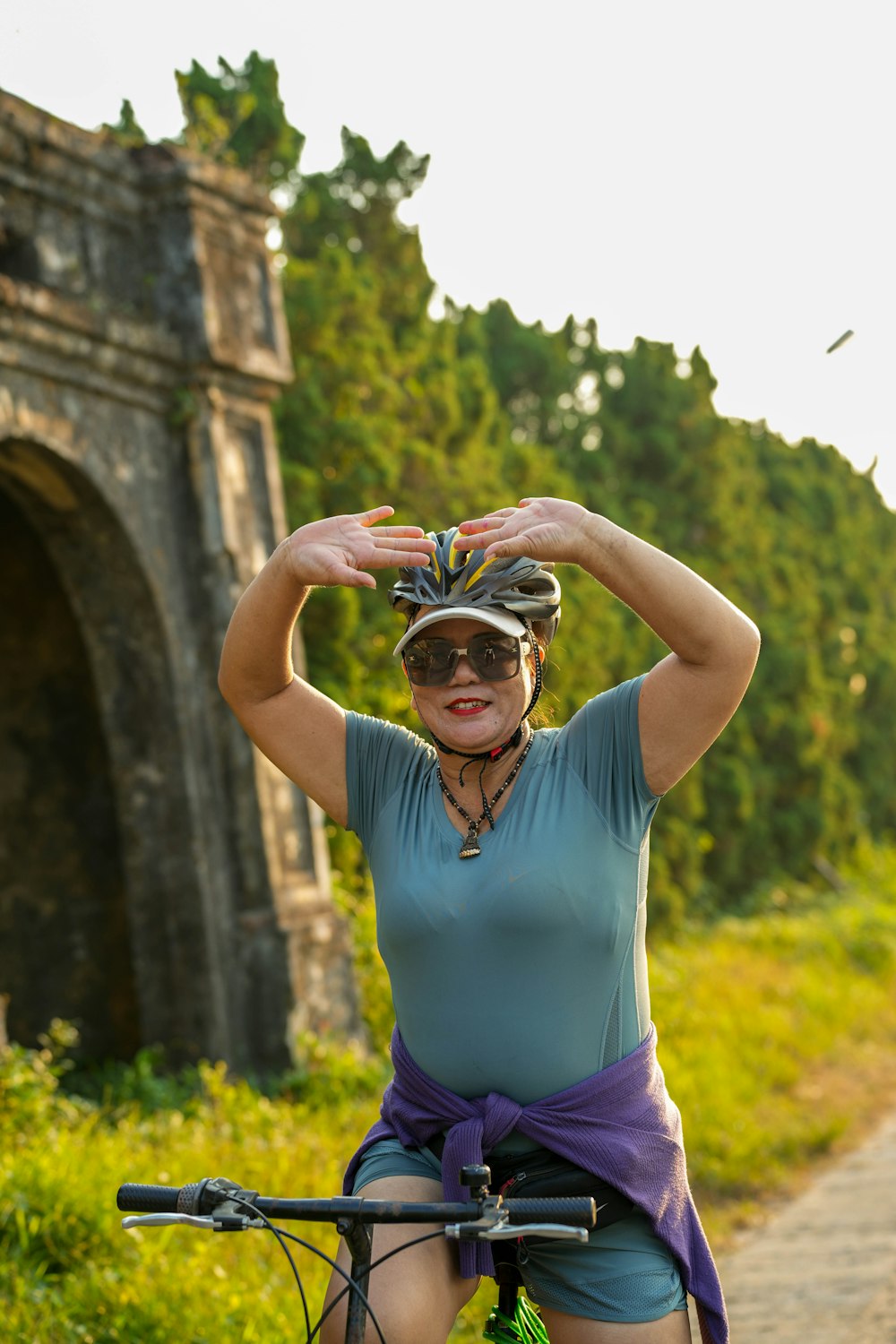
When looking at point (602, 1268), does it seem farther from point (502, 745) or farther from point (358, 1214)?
point (502, 745)

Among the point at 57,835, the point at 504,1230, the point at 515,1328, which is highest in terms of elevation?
the point at 57,835

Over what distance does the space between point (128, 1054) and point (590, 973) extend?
5680 millimetres

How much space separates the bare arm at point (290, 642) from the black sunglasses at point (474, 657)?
201 mm

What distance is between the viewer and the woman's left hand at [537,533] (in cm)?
287

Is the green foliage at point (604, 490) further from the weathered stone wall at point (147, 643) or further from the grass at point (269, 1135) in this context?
the grass at point (269, 1135)

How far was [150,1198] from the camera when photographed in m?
2.63

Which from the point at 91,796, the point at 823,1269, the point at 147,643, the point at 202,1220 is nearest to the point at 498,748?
the point at 202,1220

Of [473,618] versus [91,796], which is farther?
[91,796]

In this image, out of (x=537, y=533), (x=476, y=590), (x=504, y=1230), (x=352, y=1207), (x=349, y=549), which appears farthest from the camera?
(x=476, y=590)

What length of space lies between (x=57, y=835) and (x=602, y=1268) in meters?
5.69

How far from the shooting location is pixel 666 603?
2.94 m

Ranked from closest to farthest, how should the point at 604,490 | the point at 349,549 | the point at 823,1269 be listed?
the point at 349,549
the point at 823,1269
the point at 604,490

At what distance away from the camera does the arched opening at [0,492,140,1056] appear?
816 cm

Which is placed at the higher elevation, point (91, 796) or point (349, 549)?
point (91, 796)
